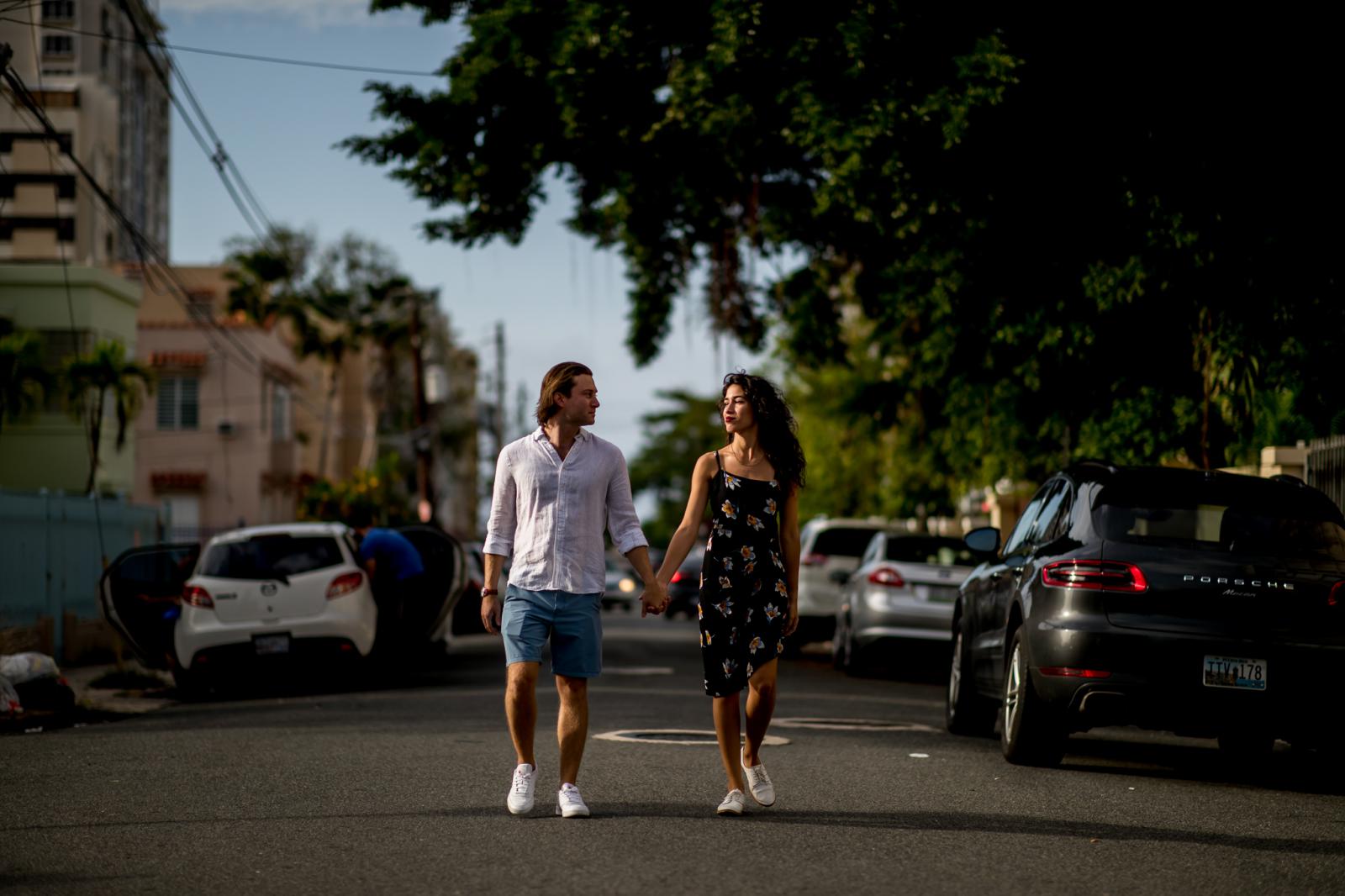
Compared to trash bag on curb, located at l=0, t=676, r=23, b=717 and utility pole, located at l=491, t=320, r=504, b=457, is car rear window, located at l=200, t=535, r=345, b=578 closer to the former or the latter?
trash bag on curb, located at l=0, t=676, r=23, b=717

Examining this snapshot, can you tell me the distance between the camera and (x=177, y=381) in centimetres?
5028

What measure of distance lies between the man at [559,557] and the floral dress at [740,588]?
0.33m

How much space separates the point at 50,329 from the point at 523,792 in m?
31.8

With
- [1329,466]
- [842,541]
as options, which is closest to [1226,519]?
[1329,466]

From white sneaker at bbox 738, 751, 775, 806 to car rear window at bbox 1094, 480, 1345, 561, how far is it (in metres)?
2.67

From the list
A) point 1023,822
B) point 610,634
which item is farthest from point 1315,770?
point 610,634

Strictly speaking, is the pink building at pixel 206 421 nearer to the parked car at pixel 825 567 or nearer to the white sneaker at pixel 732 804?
the parked car at pixel 825 567

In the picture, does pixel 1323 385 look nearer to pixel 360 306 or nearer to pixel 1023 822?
pixel 1023 822

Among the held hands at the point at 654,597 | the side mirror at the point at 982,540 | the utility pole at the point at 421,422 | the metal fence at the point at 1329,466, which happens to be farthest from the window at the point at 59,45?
the held hands at the point at 654,597

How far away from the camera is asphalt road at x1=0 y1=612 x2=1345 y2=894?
6.54m

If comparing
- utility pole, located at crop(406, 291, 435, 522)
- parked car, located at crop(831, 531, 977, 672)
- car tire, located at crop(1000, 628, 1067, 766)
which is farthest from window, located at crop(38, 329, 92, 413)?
car tire, located at crop(1000, 628, 1067, 766)

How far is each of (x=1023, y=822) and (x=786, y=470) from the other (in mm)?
1867

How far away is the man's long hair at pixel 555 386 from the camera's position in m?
7.89

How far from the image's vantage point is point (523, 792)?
7824mm
